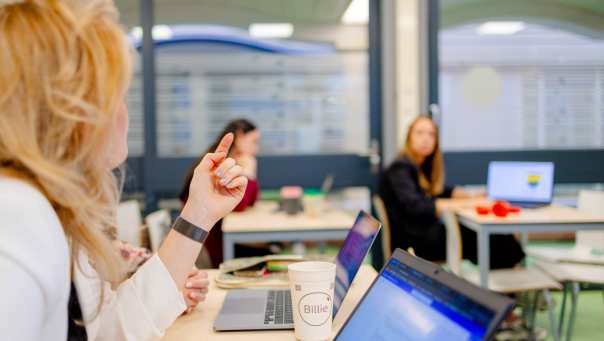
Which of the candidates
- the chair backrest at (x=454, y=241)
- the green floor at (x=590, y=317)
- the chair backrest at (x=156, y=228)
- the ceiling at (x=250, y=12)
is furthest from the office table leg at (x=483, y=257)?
the ceiling at (x=250, y=12)

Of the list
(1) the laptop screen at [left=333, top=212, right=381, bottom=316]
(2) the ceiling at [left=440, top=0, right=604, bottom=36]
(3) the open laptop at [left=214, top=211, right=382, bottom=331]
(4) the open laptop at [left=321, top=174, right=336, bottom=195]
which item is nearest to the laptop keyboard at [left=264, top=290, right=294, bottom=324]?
(3) the open laptop at [left=214, top=211, right=382, bottom=331]

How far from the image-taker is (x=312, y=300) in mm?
1226

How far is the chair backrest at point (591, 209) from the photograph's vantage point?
124 inches

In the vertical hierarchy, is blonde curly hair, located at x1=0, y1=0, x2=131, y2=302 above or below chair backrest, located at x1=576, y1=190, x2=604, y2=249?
above

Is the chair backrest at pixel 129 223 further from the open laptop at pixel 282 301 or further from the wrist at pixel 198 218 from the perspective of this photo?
the wrist at pixel 198 218

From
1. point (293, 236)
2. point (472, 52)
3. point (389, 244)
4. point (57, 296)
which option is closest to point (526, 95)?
point (472, 52)

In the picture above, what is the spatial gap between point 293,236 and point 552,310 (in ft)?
4.61

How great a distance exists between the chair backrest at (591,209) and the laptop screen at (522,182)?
0.42m

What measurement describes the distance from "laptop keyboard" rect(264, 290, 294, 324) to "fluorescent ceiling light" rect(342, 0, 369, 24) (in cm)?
392

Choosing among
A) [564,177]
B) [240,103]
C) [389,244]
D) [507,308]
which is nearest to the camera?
[507,308]

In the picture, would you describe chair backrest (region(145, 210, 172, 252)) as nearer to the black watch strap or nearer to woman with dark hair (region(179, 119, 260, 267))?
woman with dark hair (region(179, 119, 260, 267))

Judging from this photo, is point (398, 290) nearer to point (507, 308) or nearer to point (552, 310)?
point (507, 308)

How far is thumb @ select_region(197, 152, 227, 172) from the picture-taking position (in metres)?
1.27

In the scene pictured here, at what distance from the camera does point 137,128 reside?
5145 mm
